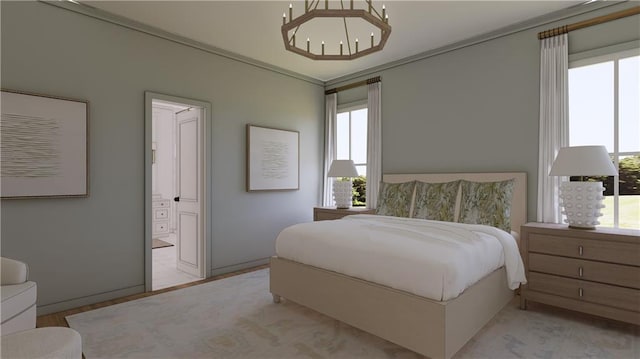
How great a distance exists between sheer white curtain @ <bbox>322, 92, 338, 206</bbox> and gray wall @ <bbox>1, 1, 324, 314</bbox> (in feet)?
4.27

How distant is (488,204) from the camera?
3334mm

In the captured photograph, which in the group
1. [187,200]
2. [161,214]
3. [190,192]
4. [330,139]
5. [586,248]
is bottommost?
[161,214]

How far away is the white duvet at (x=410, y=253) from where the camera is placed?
2.04 meters

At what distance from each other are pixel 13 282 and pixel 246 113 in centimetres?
300

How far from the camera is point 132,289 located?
3.46 metres

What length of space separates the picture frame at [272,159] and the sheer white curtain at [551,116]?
124 inches

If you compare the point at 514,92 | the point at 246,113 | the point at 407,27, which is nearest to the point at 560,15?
the point at 514,92

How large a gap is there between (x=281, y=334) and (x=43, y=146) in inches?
103

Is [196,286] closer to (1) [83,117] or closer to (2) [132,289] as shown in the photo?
(2) [132,289]

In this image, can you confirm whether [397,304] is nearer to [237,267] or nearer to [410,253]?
[410,253]

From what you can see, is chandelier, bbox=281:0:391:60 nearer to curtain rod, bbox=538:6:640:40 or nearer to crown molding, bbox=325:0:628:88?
crown molding, bbox=325:0:628:88

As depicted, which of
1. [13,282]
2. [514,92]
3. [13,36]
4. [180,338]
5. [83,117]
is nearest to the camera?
[13,282]

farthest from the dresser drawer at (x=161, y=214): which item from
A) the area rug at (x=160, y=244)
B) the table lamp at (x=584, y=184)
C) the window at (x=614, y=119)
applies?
the window at (x=614, y=119)

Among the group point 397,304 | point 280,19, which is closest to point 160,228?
point 280,19
